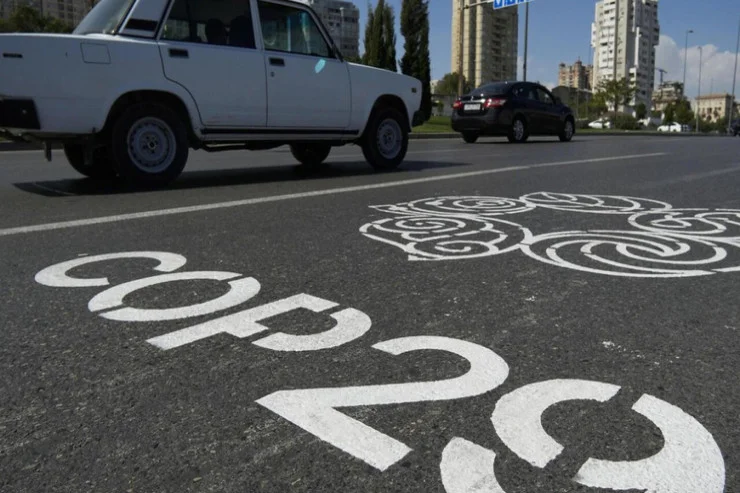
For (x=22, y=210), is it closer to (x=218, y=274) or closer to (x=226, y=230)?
(x=226, y=230)

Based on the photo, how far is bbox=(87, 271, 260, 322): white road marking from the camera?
2299 millimetres

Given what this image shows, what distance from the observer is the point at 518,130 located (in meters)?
17.4

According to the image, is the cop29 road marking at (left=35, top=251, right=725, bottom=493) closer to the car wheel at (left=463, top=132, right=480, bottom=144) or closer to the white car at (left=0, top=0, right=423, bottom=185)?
the white car at (left=0, top=0, right=423, bottom=185)

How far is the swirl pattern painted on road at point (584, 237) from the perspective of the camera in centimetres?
318

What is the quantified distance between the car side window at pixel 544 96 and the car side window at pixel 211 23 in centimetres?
1290

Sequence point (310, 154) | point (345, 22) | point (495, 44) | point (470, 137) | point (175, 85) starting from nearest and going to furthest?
point (175, 85) < point (310, 154) < point (470, 137) < point (345, 22) < point (495, 44)

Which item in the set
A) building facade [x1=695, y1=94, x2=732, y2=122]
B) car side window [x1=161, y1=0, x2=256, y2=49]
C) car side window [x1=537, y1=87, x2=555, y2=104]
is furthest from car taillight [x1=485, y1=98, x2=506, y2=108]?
building facade [x1=695, y1=94, x2=732, y2=122]

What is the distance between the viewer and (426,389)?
Answer: 67.7 inches

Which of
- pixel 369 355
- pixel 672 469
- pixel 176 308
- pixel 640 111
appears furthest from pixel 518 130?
pixel 640 111

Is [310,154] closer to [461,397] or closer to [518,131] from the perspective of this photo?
[461,397]

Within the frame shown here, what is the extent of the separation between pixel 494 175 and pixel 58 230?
16.2 ft

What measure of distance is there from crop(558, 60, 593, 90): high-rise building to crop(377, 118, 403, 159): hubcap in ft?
587

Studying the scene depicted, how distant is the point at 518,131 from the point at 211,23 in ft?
40.0

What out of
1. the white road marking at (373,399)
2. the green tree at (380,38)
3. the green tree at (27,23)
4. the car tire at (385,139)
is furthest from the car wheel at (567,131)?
the green tree at (27,23)
